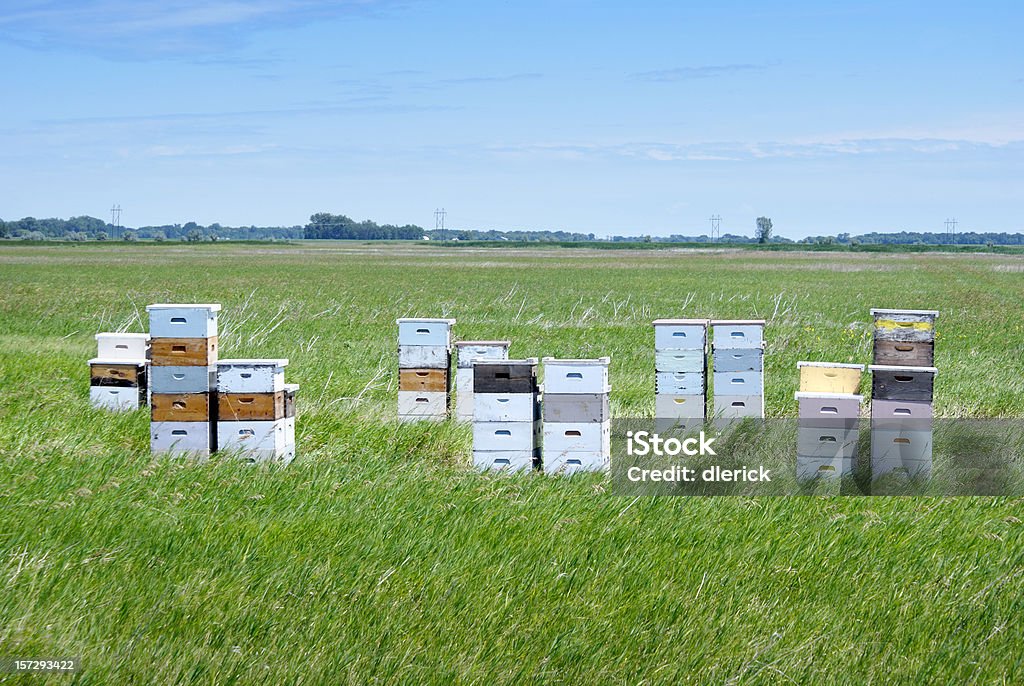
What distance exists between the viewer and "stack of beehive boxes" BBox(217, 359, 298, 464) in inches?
362

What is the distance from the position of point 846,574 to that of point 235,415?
5.69 m

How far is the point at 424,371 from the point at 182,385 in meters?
3.33

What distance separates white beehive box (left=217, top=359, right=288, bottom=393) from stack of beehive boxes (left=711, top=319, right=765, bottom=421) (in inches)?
213

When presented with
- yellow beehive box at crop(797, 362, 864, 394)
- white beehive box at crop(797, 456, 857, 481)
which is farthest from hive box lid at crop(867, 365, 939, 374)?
white beehive box at crop(797, 456, 857, 481)

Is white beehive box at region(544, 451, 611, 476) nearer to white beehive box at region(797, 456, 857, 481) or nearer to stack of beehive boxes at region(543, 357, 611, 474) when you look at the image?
stack of beehive boxes at region(543, 357, 611, 474)

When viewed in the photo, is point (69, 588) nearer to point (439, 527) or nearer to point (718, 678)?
point (439, 527)

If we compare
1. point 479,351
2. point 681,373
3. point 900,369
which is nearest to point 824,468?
point 900,369

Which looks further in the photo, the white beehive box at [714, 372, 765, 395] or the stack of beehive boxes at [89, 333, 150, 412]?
the white beehive box at [714, 372, 765, 395]

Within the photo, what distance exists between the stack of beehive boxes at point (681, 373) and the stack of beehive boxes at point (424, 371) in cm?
260

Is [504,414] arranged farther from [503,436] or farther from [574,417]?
[574,417]

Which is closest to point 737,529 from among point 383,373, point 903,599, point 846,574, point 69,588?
point 846,574

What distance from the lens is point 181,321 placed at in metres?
9.32

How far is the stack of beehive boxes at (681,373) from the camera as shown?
11.1m

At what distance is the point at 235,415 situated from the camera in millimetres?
9273
